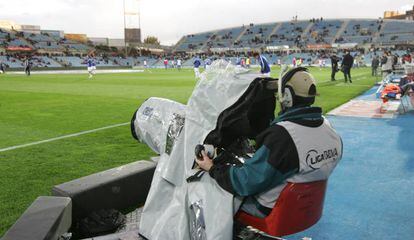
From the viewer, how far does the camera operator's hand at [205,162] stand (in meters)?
2.32

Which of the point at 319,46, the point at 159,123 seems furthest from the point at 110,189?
the point at 319,46

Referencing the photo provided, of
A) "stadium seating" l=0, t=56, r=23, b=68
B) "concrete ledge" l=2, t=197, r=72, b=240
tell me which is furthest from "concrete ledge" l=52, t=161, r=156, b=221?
"stadium seating" l=0, t=56, r=23, b=68

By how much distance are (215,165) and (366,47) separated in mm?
67011

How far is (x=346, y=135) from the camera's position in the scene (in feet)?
26.0

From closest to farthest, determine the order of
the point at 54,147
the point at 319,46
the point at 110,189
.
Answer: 1. the point at 110,189
2. the point at 54,147
3. the point at 319,46

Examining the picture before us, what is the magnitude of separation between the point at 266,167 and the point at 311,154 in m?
0.27

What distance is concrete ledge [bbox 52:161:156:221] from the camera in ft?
12.2

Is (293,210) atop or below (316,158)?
below

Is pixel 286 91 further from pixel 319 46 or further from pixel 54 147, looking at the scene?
pixel 319 46

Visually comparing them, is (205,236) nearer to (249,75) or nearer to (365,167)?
(249,75)

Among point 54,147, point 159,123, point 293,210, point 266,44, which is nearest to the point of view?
point 293,210

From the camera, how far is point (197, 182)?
7.85ft

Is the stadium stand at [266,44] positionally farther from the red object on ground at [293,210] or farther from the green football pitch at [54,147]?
the red object on ground at [293,210]

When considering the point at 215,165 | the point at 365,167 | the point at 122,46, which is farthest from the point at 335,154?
the point at 122,46
